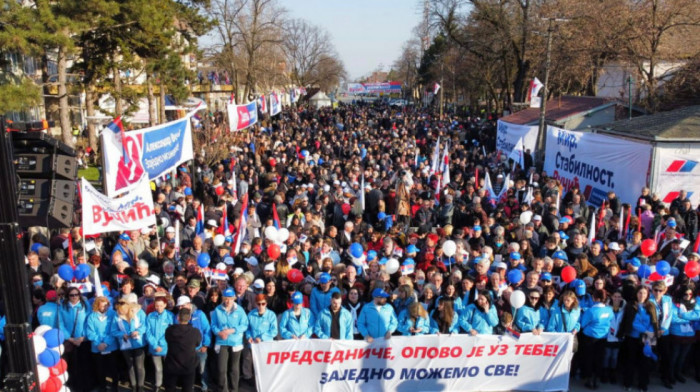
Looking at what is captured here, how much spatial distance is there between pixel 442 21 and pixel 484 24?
516 cm

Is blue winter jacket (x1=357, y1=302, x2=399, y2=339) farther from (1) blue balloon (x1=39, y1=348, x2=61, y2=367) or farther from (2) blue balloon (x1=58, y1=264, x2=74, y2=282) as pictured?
(2) blue balloon (x1=58, y1=264, x2=74, y2=282)

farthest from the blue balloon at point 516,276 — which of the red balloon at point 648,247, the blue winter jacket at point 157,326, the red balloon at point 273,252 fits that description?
the blue winter jacket at point 157,326

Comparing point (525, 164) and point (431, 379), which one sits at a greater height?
point (525, 164)

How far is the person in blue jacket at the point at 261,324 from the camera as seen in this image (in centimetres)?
618

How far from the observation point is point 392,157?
A: 19906 mm

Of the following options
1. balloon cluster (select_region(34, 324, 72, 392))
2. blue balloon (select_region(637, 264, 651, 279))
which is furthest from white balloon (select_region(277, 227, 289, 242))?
blue balloon (select_region(637, 264, 651, 279))

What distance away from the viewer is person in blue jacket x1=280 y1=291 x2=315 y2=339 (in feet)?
20.3

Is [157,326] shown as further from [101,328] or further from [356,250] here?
[356,250]

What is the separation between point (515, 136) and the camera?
20781 millimetres

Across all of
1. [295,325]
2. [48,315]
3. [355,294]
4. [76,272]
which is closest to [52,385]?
[48,315]

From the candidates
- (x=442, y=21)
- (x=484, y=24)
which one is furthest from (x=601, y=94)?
(x=442, y=21)

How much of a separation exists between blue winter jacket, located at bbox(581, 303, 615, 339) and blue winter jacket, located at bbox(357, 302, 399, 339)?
2170mm

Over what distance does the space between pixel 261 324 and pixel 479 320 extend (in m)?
2.38

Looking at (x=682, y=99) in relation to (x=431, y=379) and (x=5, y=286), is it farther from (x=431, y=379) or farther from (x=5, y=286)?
(x=5, y=286)
